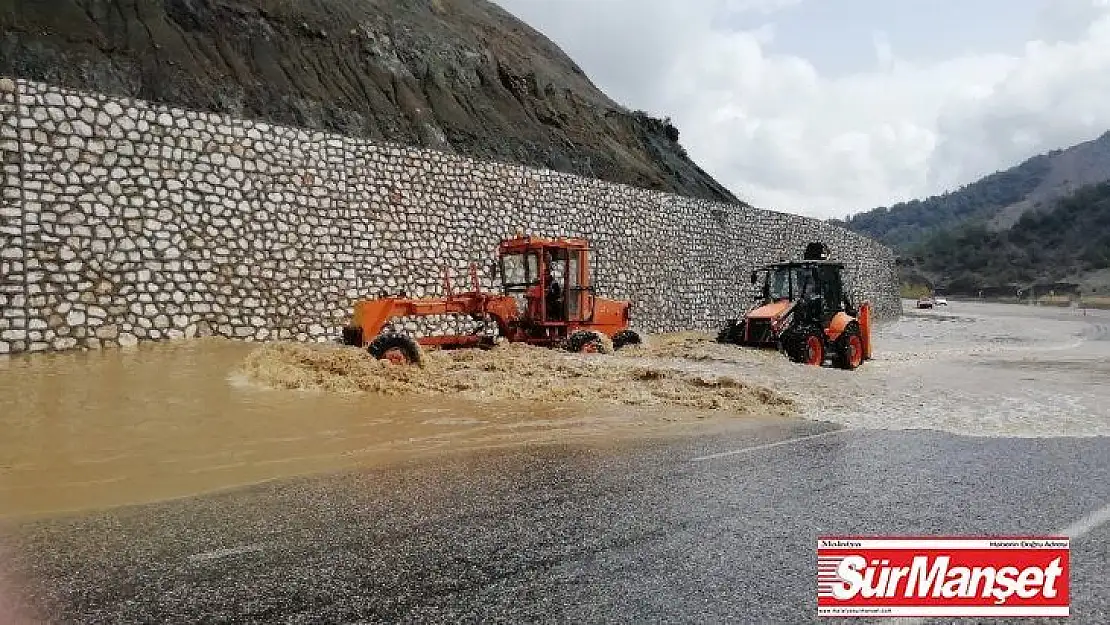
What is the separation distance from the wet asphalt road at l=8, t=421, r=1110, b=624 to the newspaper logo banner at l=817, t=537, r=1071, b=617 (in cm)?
12

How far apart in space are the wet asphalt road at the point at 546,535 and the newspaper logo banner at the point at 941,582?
12cm

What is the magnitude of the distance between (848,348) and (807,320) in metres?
1.00

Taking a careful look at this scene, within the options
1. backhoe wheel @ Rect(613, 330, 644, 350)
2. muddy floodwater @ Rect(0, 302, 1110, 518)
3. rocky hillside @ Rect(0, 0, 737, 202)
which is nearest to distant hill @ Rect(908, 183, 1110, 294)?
rocky hillside @ Rect(0, 0, 737, 202)

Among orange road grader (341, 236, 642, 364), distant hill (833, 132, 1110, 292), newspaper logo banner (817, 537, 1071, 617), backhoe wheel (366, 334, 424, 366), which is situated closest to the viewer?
newspaper logo banner (817, 537, 1071, 617)

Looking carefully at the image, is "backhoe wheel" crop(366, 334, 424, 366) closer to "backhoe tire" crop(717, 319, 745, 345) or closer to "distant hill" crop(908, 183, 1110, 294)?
"backhoe tire" crop(717, 319, 745, 345)

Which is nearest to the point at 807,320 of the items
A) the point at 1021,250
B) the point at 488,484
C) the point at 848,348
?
the point at 848,348

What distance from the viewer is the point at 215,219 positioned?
13.7 metres

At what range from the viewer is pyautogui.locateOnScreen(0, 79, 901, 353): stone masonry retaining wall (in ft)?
38.2

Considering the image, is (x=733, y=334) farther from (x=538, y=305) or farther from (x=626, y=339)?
(x=538, y=305)

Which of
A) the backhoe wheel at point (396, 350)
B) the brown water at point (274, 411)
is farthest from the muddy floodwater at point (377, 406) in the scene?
the backhoe wheel at point (396, 350)

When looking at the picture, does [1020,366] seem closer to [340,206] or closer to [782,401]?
[782,401]

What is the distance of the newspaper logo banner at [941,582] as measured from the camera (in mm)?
3545

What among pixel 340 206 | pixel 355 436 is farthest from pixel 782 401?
pixel 340 206

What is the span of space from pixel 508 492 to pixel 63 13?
25.1m
